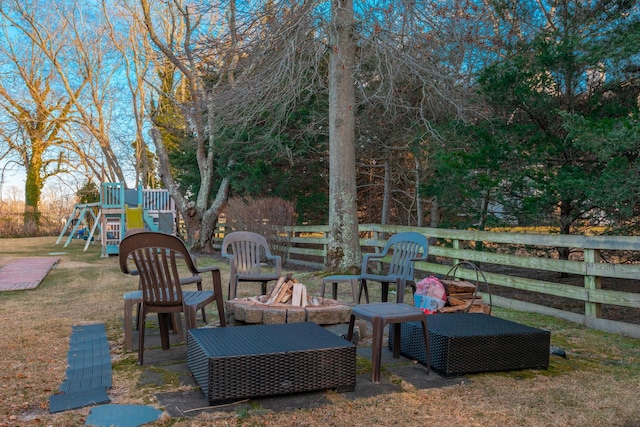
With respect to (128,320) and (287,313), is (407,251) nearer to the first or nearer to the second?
(287,313)

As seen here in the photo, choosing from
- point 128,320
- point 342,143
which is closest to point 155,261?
point 128,320

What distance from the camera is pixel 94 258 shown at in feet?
42.6

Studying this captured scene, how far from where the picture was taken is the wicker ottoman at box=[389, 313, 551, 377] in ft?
10.7

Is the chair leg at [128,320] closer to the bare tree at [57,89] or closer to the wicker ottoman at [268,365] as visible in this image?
the wicker ottoman at [268,365]

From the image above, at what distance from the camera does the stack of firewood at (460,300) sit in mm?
4727

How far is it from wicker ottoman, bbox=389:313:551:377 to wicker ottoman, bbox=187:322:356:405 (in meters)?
0.68

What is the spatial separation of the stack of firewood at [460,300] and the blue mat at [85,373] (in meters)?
2.80

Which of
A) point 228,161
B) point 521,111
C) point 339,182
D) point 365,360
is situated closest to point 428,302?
point 365,360

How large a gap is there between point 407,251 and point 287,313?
161 centimetres

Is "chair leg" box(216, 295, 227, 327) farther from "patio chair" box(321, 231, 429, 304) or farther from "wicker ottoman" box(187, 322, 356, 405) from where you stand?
"patio chair" box(321, 231, 429, 304)

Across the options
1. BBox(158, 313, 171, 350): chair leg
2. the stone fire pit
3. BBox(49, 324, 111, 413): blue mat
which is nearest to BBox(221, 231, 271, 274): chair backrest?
the stone fire pit

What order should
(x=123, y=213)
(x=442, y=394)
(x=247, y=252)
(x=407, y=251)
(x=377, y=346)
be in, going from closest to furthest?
(x=442, y=394) < (x=377, y=346) < (x=407, y=251) < (x=247, y=252) < (x=123, y=213)

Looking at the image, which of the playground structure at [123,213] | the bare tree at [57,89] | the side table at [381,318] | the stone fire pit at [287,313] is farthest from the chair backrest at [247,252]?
the bare tree at [57,89]

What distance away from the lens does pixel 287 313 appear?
4.08 m
